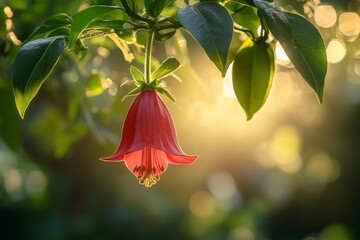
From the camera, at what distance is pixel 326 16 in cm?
166

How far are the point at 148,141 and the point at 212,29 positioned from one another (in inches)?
9.8

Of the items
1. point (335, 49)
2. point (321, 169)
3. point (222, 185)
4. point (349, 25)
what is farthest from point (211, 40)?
point (321, 169)

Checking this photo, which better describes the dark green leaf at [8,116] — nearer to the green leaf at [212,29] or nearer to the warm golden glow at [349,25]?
the warm golden glow at [349,25]

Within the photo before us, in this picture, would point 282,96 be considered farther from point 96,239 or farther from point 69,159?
point 96,239

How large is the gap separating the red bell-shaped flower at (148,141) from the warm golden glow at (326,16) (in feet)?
2.20

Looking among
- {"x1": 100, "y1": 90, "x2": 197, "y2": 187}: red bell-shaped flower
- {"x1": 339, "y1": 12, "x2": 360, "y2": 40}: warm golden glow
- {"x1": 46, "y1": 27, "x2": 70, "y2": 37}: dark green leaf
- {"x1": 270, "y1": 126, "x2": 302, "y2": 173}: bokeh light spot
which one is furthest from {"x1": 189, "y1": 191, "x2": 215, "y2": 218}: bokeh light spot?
{"x1": 46, "y1": 27, "x2": 70, "y2": 37}: dark green leaf

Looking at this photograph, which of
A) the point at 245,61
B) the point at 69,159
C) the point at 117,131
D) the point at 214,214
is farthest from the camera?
the point at 214,214

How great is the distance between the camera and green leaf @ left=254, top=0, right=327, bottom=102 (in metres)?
0.78

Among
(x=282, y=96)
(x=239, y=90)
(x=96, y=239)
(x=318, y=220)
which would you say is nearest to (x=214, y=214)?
(x=318, y=220)

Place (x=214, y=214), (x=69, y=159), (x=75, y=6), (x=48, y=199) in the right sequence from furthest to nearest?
1. (x=214, y=214)
2. (x=48, y=199)
3. (x=69, y=159)
4. (x=75, y=6)

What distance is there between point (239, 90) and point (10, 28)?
1.94ft

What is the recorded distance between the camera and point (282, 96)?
13.2 feet

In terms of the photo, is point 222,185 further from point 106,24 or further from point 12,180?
point 106,24

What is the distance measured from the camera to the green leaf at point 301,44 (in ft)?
2.54
